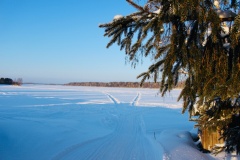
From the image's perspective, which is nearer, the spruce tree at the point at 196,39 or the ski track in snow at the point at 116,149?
the spruce tree at the point at 196,39

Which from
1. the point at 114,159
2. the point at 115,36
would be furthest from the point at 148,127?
the point at 115,36

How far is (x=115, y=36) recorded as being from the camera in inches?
126

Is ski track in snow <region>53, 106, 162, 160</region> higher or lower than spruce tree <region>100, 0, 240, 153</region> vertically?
lower

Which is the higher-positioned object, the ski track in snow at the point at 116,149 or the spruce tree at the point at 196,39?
the spruce tree at the point at 196,39

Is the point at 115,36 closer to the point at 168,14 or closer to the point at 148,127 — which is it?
the point at 168,14

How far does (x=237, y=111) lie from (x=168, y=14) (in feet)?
5.81

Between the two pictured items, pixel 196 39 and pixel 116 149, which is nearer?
pixel 196 39

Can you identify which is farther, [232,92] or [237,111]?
[237,111]

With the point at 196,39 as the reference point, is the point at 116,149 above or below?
below

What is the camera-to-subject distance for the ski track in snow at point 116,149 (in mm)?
7398

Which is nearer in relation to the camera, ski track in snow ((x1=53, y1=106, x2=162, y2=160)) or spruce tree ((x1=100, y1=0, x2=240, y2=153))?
spruce tree ((x1=100, y1=0, x2=240, y2=153))

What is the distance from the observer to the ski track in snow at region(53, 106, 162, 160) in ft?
24.3

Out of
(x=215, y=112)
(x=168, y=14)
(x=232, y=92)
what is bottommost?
(x=215, y=112)

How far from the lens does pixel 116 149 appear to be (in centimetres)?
820
